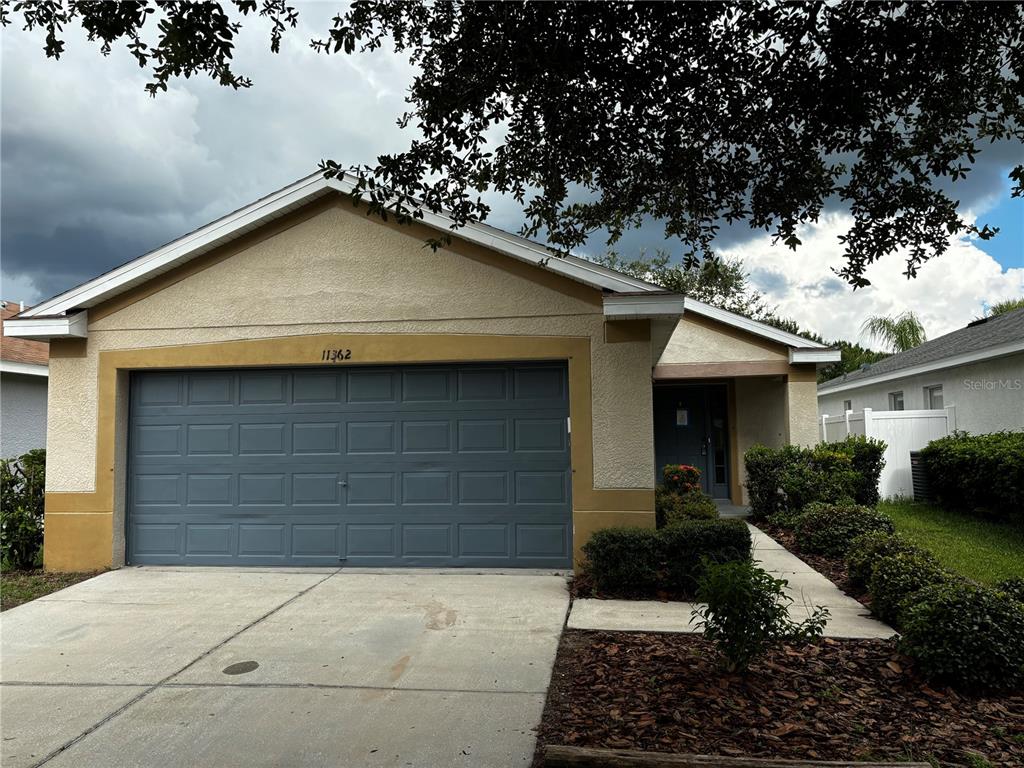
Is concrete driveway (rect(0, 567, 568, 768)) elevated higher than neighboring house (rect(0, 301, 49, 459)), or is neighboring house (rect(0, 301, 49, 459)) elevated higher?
neighboring house (rect(0, 301, 49, 459))

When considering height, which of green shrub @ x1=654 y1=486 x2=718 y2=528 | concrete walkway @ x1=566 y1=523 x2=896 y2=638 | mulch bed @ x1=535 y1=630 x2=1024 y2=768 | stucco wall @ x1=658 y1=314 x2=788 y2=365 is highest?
stucco wall @ x1=658 y1=314 x2=788 y2=365

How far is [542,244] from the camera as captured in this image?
791cm

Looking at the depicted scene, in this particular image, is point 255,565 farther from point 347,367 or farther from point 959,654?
point 959,654

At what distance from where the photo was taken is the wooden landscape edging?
3.45 meters

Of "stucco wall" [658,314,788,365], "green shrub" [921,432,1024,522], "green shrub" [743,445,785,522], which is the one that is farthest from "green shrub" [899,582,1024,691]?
"stucco wall" [658,314,788,365]

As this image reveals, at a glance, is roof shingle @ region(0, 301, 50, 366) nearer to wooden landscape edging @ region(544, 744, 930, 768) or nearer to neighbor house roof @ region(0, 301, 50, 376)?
neighbor house roof @ region(0, 301, 50, 376)

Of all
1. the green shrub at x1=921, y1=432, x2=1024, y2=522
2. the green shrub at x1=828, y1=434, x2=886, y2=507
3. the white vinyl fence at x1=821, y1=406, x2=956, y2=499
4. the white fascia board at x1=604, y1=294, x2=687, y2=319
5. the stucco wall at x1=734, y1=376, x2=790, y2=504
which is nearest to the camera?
the white fascia board at x1=604, y1=294, x2=687, y2=319

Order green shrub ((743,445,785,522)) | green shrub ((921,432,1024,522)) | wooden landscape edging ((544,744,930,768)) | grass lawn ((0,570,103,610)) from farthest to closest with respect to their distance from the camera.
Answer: green shrub ((743,445,785,522))
green shrub ((921,432,1024,522))
grass lawn ((0,570,103,610))
wooden landscape edging ((544,744,930,768))

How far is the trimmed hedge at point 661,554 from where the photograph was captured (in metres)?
6.99

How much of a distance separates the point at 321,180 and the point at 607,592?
5854 millimetres

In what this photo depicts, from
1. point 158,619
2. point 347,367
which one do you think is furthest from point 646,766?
point 347,367

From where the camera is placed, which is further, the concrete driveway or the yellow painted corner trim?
the yellow painted corner trim

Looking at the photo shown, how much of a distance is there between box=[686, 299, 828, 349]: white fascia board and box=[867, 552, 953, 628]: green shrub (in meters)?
7.19

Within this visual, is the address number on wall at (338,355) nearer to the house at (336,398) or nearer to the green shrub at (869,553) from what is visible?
the house at (336,398)
